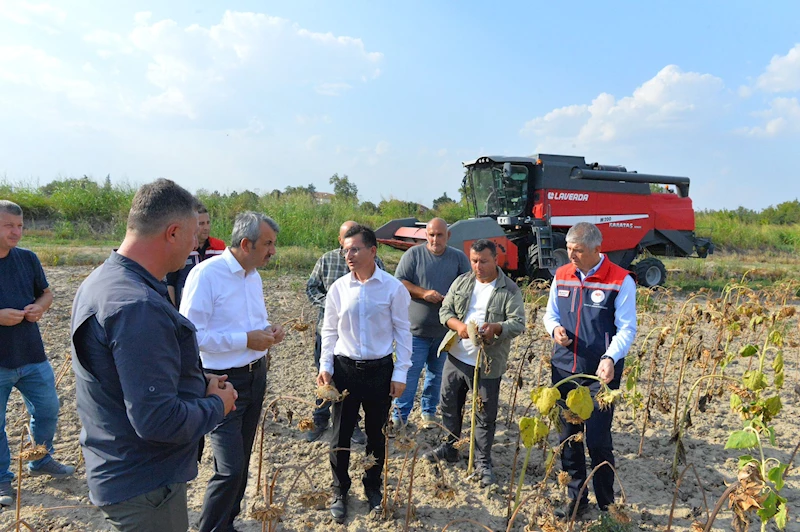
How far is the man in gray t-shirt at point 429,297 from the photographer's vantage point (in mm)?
3805

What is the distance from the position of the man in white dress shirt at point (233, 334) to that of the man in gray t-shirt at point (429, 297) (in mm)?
1577

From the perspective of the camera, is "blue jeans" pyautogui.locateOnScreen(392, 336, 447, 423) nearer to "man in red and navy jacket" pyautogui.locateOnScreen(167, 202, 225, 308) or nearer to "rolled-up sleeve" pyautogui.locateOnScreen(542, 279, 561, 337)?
"rolled-up sleeve" pyautogui.locateOnScreen(542, 279, 561, 337)

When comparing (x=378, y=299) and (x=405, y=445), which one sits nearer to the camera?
(x=405, y=445)

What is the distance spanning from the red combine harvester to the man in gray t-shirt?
4876 millimetres

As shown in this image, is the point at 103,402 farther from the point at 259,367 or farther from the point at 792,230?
the point at 792,230

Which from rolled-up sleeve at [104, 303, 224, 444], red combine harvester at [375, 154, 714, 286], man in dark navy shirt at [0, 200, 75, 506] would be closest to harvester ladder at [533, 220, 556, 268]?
red combine harvester at [375, 154, 714, 286]

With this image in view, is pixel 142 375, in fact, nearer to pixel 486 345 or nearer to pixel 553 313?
pixel 486 345

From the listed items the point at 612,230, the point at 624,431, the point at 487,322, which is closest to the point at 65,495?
the point at 487,322

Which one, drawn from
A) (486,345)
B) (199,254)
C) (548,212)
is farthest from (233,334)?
(548,212)

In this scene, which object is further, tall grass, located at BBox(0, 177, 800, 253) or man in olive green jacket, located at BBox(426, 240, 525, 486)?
tall grass, located at BBox(0, 177, 800, 253)

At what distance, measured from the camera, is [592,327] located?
275 cm

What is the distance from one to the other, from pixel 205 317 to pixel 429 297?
6.05 ft

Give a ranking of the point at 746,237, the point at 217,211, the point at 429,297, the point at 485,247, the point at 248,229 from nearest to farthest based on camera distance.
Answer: the point at 248,229 → the point at 485,247 → the point at 429,297 → the point at 217,211 → the point at 746,237

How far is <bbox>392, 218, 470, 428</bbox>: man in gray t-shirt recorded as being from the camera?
150 inches
